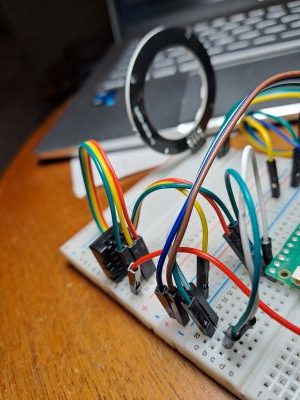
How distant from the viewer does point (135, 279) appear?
17.5 inches

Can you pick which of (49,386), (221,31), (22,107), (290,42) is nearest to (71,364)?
(49,386)

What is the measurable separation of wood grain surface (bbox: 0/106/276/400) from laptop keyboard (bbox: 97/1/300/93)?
333 millimetres

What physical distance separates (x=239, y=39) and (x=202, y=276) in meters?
0.61

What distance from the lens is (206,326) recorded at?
393 mm

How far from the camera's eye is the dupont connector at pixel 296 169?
20.4 inches

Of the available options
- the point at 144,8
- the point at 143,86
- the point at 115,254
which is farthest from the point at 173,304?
the point at 144,8

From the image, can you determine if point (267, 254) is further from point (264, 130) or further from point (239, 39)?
point (239, 39)

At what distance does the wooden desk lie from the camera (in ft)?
1.34

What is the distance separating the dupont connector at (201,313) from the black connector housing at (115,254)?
0.30 ft

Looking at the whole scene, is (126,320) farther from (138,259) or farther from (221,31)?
(221,31)

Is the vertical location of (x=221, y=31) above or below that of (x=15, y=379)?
above

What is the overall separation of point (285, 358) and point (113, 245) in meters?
0.24

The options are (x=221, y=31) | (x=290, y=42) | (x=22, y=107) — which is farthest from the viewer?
(x=22, y=107)

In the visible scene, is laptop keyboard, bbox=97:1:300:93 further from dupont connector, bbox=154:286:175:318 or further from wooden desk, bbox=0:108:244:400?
dupont connector, bbox=154:286:175:318
